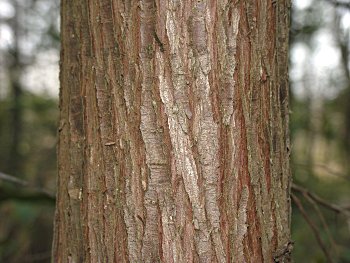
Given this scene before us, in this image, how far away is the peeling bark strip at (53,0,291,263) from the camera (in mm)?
1318

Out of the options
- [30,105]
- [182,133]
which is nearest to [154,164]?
[182,133]

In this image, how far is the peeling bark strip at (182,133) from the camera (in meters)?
1.32

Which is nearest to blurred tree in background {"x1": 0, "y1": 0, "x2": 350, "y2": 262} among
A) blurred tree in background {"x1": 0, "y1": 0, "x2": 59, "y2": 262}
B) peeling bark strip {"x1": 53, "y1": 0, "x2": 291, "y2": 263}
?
blurred tree in background {"x1": 0, "y1": 0, "x2": 59, "y2": 262}

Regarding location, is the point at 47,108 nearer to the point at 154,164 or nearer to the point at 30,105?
the point at 30,105

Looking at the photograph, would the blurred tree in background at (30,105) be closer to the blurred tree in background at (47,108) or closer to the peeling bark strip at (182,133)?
the blurred tree in background at (47,108)

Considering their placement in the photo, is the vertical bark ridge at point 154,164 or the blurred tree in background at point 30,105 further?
the blurred tree in background at point 30,105

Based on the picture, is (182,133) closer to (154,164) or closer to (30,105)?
(154,164)

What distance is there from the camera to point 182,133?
1313mm

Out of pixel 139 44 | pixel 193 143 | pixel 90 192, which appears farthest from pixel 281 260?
pixel 139 44

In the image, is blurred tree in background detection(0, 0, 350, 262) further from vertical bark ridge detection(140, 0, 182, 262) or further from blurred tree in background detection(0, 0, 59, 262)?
vertical bark ridge detection(140, 0, 182, 262)

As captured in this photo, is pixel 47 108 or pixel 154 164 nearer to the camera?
pixel 154 164

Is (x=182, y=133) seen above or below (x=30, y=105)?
below

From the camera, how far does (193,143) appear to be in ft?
4.31

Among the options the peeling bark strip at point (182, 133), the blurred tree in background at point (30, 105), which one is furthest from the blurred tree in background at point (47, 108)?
the peeling bark strip at point (182, 133)
